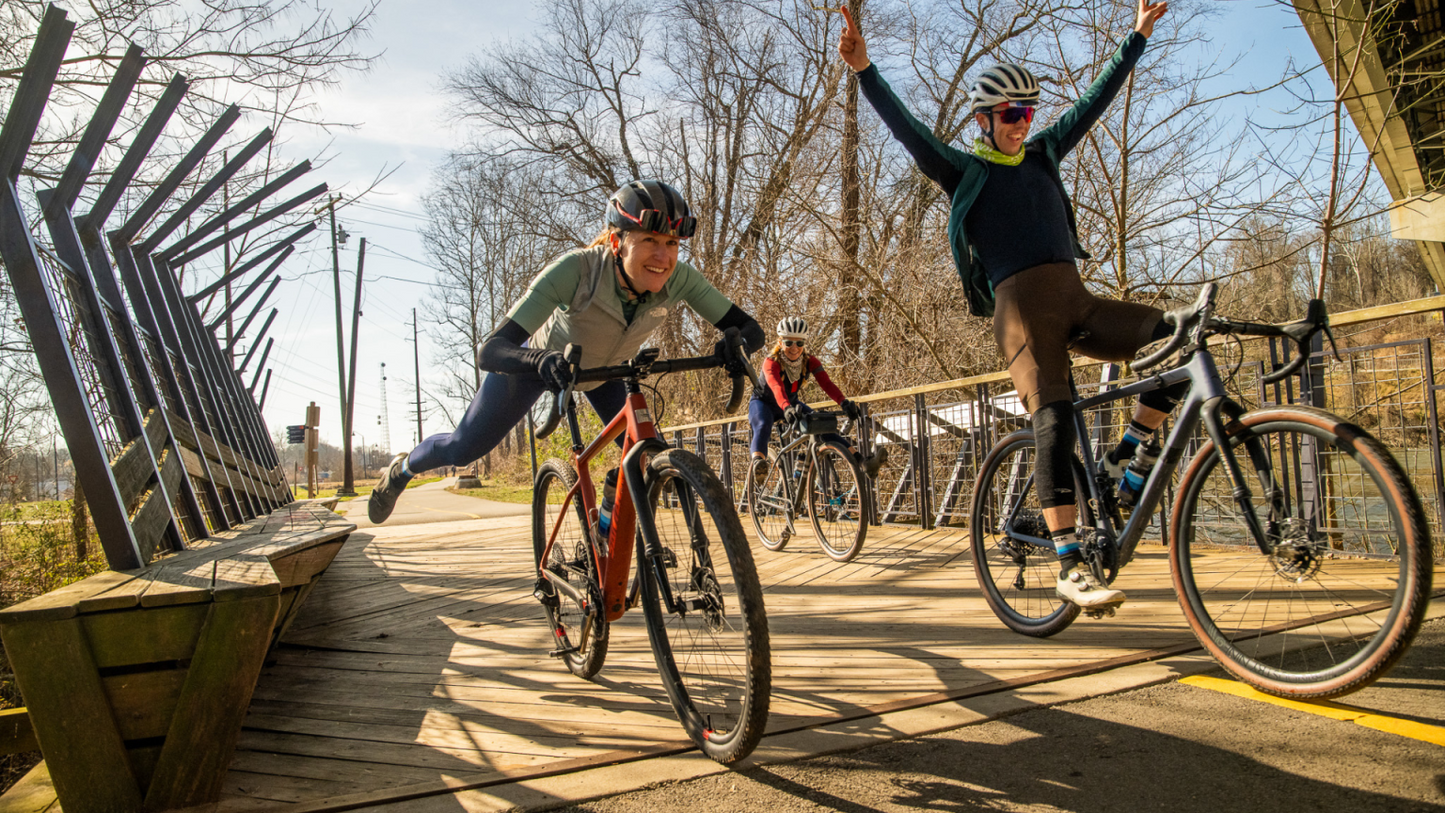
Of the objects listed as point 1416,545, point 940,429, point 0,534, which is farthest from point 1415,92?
point 0,534

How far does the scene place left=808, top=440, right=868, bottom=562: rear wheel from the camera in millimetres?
5367

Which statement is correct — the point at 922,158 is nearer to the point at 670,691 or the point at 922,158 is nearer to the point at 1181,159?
the point at 670,691

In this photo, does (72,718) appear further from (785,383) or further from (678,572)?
(785,383)

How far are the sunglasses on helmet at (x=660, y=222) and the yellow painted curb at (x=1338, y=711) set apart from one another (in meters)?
1.99

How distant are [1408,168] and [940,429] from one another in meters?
9.45

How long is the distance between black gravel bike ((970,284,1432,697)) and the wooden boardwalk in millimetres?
254

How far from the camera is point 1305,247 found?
5.48 metres

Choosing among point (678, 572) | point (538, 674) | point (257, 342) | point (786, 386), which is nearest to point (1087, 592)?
point (678, 572)

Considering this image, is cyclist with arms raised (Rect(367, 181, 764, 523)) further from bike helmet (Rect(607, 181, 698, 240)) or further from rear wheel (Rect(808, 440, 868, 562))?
rear wheel (Rect(808, 440, 868, 562))

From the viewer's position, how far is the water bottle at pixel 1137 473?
250 cm

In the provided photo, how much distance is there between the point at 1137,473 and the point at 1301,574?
0.58 meters

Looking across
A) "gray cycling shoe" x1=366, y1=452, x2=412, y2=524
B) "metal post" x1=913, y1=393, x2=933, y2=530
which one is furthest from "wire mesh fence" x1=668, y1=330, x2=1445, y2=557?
"gray cycling shoe" x1=366, y1=452, x2=412, y2=524

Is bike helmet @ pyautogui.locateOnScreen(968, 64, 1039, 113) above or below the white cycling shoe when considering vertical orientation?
above

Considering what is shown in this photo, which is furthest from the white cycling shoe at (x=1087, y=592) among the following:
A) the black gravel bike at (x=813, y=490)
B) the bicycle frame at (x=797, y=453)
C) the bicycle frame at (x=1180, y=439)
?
the bicycle frame at (x=797, y=453)
